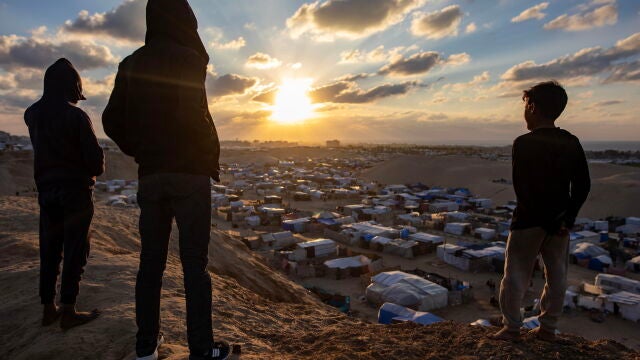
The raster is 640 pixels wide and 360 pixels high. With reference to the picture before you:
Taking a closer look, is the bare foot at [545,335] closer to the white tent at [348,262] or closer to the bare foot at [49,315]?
the bare foot at [49,315]

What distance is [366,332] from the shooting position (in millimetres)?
4520

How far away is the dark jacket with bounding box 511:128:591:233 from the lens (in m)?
3.74

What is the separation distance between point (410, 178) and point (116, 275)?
Result: 68700 mm

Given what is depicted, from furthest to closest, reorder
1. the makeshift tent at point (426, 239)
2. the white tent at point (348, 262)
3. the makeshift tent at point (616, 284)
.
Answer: the makeshift tent at point (426, 239), the white tent at point (348, 262), the makeshift tent at point (616, 284)

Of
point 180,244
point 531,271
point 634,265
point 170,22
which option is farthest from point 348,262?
point 170,22

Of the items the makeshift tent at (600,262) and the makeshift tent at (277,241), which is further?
the makeshift tent at (277,241)

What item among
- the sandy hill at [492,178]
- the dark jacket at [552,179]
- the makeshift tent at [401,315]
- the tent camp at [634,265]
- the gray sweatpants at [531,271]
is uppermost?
the dark jacket at [552,179]

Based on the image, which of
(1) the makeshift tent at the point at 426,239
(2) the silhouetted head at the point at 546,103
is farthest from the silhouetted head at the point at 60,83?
(1) the makeshift tent at the point at 426,239

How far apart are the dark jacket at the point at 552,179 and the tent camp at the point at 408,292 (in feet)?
43.8

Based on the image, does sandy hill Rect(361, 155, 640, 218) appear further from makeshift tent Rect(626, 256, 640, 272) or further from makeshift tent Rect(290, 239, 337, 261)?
makeshift tent Rect(290, 239, 337, 261)

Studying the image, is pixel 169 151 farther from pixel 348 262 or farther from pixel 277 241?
pixel 277 241

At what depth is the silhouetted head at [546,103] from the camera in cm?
387

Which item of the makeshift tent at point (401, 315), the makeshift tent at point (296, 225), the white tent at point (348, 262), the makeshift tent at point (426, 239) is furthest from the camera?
the makeshift tent at point (296, 225)

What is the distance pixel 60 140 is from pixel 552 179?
4.94 m
